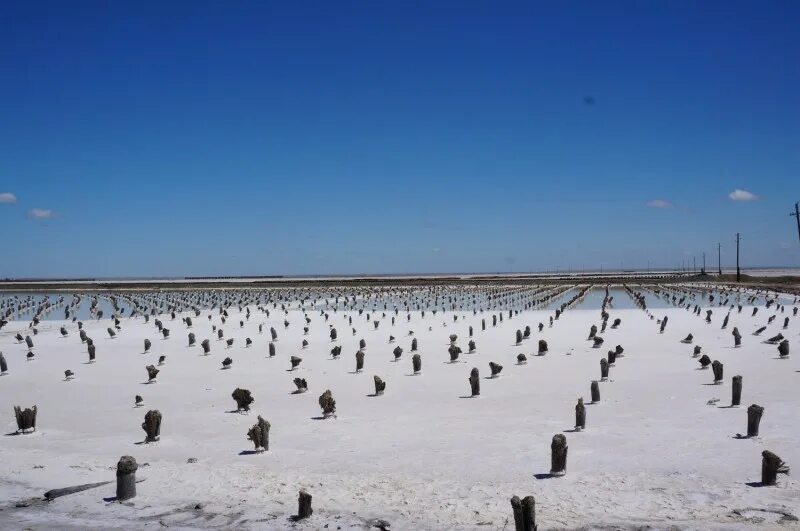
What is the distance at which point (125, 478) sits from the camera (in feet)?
31.4

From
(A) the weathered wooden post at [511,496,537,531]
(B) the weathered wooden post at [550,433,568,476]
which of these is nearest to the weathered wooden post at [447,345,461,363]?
(B) the weathered wooden post at [550,433,568,476]

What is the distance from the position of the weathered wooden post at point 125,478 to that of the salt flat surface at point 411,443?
10.0 inches

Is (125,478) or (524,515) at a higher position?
(524,515)

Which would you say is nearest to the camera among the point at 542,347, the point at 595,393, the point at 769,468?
the point at 769,468

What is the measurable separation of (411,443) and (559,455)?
322 centimetres

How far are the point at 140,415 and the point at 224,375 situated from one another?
5.25 meters

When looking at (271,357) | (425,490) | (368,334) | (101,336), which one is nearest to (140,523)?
(425,490)

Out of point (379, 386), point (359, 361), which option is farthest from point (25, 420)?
point (359, 361)

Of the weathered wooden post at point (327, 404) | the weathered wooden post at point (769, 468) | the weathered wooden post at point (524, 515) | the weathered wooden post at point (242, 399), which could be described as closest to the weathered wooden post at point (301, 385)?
the weathered wooden post at point (242, 399)

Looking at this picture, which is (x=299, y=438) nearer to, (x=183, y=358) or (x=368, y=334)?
(x=183, y=358)

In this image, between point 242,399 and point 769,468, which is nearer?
point 769,468

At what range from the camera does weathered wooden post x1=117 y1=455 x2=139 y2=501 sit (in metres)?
9.52

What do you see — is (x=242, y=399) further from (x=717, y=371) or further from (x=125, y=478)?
(x=717, y=371)

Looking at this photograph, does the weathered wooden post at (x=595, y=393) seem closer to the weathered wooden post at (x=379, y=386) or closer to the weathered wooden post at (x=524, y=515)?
the weathered wooden post at (x=379, y=386)
